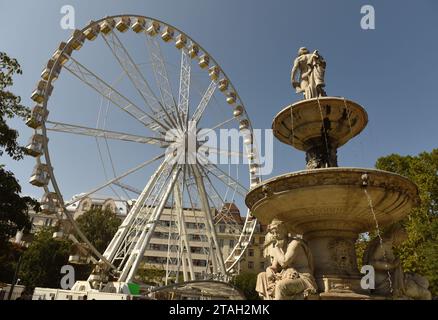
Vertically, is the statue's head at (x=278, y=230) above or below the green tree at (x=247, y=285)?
above

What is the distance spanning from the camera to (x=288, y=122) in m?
8.64

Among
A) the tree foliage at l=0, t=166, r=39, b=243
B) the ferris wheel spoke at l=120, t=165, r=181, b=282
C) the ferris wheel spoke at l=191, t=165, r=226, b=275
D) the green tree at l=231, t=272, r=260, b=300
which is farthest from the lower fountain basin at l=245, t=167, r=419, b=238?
the green tree at l=231, t=272, r=260, b=300

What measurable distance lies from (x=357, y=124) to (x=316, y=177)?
124 inches

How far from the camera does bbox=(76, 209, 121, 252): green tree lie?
36.9 meters

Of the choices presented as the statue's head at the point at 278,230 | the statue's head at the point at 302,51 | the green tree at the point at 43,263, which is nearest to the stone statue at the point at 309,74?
the statue's head at the point at 302,51

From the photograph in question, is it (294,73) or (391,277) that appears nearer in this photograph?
(391,277)

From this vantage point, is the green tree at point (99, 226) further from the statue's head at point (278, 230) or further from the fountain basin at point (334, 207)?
the statue's head at point (278, 230)

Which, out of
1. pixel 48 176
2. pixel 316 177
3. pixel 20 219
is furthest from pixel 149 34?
pixel 316 177

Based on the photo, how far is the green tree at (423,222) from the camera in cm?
1766

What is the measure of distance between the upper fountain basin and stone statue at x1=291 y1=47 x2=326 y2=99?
2.44 feet

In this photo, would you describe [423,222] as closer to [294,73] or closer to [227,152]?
[227,152]

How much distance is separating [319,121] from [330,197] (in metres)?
2.49

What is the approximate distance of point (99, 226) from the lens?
37.8 meters

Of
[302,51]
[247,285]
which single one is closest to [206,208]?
[302,51]
